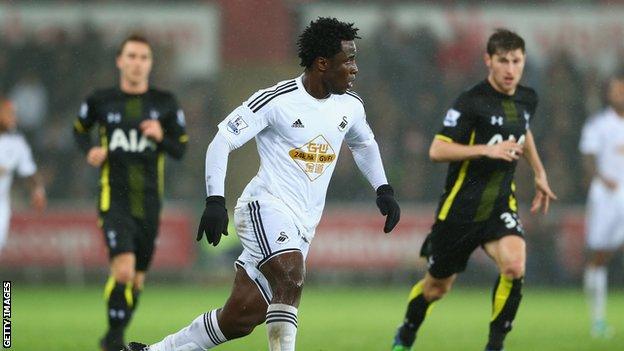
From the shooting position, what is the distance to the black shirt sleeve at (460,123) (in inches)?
375

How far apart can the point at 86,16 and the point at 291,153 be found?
15250 millimetres

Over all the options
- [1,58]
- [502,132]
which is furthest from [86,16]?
[502,132]

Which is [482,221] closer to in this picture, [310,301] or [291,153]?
[291,153]

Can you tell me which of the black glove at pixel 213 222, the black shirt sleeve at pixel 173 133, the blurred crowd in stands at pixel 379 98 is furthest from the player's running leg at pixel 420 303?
the blurred crowd in stands at pixel 379 98

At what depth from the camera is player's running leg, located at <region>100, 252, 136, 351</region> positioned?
10125 millimetres

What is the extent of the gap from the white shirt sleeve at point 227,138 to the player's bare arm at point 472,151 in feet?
6.45

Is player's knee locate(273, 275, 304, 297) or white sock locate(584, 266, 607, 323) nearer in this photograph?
player's knee locate(273, 275, 304, 297)

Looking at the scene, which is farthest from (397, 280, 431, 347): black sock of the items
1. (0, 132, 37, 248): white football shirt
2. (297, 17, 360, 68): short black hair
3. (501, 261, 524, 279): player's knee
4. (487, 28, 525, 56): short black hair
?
(0, 132, 37, 248): white football shirt

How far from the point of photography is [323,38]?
25.6ft

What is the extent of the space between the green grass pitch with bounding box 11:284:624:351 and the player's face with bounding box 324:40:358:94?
3.76 meters

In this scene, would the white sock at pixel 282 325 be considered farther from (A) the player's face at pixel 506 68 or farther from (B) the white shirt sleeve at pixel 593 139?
(B) the white shirt sleeve at pixel 593 139

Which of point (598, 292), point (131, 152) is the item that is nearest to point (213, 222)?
point (131, 152)

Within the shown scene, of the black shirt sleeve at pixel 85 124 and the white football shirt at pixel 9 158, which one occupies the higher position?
the black shirt sleeve at pixel 85 124

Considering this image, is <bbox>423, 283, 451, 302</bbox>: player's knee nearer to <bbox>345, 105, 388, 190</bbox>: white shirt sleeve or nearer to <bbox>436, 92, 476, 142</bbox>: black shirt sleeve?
<bbox>436, 92, 476, 142</bbox>: black shirt sleeve
